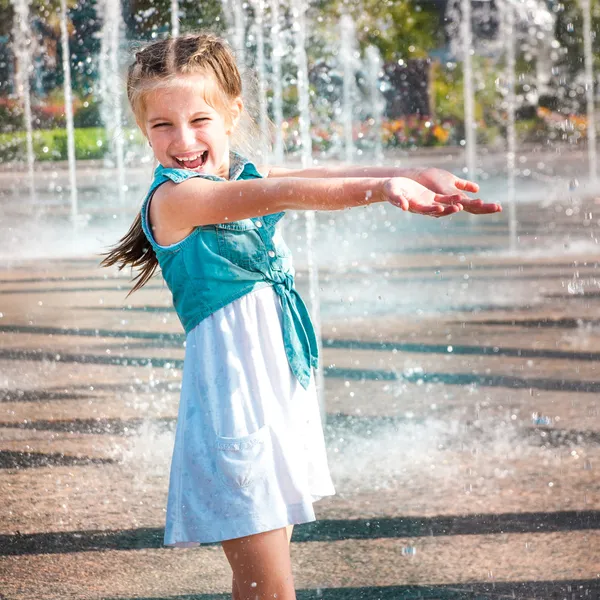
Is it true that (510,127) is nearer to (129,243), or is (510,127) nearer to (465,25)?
(465,25)

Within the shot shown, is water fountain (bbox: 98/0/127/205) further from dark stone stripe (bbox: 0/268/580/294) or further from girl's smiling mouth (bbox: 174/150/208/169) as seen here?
girl's smiling mouth (bbox: 174/150/208/169)

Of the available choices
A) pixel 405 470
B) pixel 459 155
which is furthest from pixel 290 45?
pixel 405 470

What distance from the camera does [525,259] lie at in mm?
8602

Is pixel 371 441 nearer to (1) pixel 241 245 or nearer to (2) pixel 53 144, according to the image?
(1) pixel 241 245

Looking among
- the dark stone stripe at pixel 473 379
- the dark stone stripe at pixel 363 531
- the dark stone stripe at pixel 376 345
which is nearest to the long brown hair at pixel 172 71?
the dark stone stripe at pixel 363 531

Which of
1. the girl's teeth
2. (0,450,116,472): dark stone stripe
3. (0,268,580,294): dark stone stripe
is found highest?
the girl's teeth

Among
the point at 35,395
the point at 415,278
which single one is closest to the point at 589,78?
the point at 415,278

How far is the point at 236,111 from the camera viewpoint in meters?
2.30

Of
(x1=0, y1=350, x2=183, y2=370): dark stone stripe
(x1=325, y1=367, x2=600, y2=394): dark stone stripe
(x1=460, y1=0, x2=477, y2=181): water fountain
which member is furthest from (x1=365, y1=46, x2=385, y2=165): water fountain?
(x1=325, y1=367, x2=600, y2=394): dark stone stripe

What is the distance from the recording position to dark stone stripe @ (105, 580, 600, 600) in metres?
2.67

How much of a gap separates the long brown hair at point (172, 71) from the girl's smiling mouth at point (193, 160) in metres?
0.11

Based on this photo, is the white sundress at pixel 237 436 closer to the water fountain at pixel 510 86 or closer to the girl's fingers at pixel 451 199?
the girl's fingers at pixel 451 199

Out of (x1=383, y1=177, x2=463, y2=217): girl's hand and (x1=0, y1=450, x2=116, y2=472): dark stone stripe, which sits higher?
(x1=383, y1=177, x2=463, y2=217): girl's hand

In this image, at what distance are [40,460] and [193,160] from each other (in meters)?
2.06
